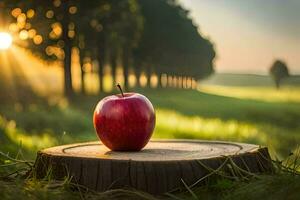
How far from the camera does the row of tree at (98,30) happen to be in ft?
99.0

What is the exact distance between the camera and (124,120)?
22.3 ft

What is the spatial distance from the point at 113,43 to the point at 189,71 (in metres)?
38.7

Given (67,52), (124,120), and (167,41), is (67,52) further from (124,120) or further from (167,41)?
(167,41)

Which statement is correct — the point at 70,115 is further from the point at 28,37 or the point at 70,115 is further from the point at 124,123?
the point at 124,123

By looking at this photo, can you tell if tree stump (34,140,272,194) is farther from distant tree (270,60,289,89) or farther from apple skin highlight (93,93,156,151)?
distant tree (270,60,289,89)

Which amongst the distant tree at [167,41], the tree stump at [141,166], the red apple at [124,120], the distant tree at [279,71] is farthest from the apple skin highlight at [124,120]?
the distant tree at [279,71]

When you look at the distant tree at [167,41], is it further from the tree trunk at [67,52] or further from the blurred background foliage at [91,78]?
the tree trunk at [67,52]

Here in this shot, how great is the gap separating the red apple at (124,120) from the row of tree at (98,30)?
2300 centimetres

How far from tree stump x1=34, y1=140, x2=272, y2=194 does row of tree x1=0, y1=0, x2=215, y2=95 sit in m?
23.2

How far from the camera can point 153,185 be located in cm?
619

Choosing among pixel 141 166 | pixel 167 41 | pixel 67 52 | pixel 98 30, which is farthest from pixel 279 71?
pixel 141 166

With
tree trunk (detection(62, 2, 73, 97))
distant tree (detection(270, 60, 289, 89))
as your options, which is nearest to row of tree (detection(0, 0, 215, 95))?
tree trunk (detection(62, 2, 73, 97))

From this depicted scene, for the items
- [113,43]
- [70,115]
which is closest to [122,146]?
[70,115]

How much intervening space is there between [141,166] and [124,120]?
2.73 feet
